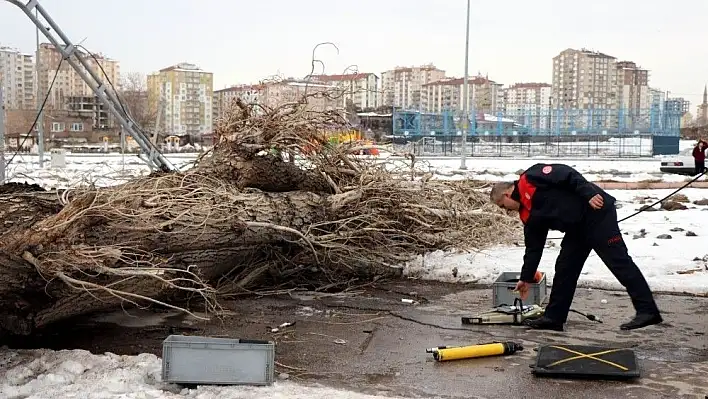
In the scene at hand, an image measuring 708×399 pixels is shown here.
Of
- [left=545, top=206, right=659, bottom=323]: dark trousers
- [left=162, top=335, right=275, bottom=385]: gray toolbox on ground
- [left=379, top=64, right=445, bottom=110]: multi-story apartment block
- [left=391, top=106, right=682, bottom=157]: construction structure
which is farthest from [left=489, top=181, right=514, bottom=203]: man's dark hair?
[left=379, top=64, right=445, bottom=110]: multi-story apartment block

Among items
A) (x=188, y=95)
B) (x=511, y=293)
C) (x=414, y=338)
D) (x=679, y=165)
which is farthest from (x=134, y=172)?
(x=188, y=95)

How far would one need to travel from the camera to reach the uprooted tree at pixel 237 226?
5.61 metres

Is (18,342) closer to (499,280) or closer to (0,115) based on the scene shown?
(499,280)

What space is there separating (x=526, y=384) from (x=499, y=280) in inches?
104

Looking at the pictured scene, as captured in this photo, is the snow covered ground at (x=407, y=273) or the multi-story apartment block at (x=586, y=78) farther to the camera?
the multi-story apartment block at (x=586, y=78)

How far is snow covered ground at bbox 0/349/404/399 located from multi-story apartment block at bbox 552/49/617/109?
10325 cm

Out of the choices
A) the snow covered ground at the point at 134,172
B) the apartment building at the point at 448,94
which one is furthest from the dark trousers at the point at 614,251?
the apartment building at the point at 448,94

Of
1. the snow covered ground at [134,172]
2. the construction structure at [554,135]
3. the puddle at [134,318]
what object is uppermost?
the construction structure at [554,135]

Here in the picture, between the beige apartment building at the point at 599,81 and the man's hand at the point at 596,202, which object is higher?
the beige apartment building at the point at 599,81

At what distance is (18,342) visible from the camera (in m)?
5.92

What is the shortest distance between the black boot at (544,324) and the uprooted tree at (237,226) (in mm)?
2407

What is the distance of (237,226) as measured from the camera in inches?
288

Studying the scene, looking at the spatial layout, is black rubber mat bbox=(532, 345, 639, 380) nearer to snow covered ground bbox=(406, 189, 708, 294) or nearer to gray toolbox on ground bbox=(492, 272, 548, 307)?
gray toolbox on ground bbox=(492, 272, 548, 307)

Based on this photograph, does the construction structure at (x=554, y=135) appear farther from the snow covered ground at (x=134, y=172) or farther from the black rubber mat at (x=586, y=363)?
the black rubber mat at (x=586, y=363)
